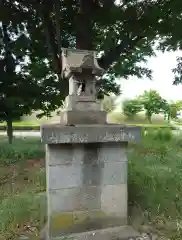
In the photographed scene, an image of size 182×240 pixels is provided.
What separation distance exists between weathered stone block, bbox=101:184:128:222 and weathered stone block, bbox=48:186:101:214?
0.09 meters

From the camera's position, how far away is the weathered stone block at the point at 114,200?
333 cm

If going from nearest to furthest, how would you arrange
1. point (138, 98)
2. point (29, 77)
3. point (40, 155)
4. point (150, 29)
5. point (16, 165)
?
point (150, 29), point (16, 165), point (40, 155), point (29, 77), point (138, 98)

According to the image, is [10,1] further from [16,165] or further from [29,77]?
[16,165]

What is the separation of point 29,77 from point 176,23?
5.82 metres

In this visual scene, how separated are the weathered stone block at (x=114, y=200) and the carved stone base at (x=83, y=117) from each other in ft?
3.00

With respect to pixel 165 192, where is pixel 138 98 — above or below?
above

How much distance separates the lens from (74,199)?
3.21 meters

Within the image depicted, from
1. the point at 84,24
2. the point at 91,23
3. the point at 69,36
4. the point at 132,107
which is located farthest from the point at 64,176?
the point at 132,107

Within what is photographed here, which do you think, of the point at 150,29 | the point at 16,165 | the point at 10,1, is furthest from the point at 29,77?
the point at 150,29

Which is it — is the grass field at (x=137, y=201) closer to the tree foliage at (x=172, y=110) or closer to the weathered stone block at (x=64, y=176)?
the weathered stone block at (x=64, y=176)

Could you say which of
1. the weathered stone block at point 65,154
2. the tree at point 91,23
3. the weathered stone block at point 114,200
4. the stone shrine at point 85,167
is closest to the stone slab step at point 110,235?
the stone shrine at point 85,167

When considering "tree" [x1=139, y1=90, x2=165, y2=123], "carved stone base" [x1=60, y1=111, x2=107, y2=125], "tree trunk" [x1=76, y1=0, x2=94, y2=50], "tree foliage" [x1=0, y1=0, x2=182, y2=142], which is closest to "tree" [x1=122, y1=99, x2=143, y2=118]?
"tree" [x1=139, y1=90, x2=165, y2=123]

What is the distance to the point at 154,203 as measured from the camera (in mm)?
3777

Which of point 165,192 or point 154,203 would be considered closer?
point 154,203
